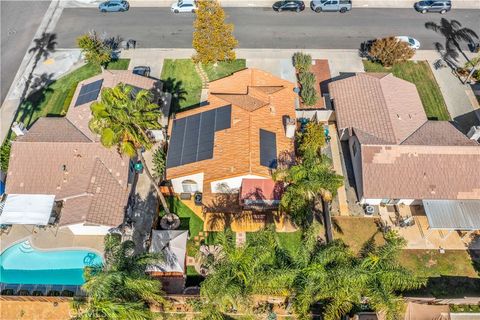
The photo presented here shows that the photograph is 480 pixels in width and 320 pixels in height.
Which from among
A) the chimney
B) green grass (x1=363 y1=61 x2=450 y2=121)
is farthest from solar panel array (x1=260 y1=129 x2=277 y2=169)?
green grass (x1=363 y1=61 x2=450 y2=121)

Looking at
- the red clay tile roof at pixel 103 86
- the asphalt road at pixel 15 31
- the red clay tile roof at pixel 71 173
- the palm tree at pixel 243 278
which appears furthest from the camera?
the asphalt road at pixel 15 31

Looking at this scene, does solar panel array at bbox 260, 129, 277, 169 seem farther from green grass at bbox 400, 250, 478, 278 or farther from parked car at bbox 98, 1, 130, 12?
parked car at bbox 98, 1, 130, 12

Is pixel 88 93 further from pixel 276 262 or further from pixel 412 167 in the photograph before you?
pixel 412 167

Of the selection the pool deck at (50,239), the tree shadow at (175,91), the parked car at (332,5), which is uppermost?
the parked car at (332,5)

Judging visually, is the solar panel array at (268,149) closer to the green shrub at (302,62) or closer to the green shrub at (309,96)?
the green shrub at (309,96)

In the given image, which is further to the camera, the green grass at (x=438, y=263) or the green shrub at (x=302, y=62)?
the green shrub at (x=302, y=62)

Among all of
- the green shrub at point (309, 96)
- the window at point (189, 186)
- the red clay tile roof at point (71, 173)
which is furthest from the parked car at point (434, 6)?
the red clay tile roof at point (71, 173)
